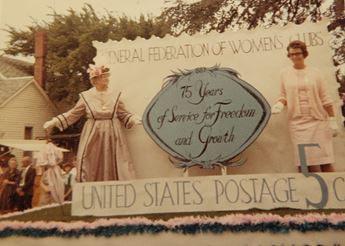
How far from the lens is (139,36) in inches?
77.5

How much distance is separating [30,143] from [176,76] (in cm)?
83

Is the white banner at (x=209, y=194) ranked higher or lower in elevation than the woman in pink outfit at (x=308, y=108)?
lower

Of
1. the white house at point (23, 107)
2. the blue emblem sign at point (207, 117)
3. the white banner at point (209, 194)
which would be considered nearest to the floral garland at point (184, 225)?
the white banner at point (209, 194)

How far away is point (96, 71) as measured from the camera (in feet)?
6.16

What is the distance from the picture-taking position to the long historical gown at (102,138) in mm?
1811

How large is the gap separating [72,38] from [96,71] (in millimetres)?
257

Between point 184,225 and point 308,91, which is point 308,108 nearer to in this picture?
point 308,91

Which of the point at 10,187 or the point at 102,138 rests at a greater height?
the point at 102,138

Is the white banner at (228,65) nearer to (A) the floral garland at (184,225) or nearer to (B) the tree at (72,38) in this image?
(B) the tree at (72,38)

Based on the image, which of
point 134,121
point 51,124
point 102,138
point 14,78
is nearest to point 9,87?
point 14,78

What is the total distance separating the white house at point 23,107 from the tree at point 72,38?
71 mm

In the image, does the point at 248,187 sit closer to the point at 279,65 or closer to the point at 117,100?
the point at 279,65

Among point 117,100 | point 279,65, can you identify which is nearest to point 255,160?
point 279,65

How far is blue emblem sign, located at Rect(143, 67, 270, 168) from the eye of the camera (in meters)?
1.68
